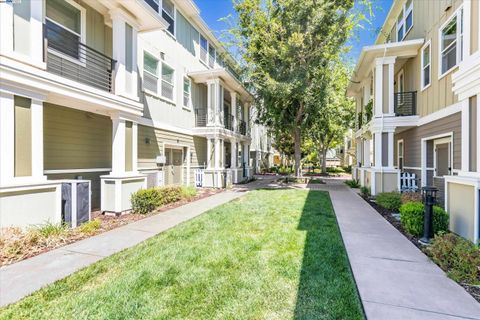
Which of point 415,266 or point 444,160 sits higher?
point 444,160

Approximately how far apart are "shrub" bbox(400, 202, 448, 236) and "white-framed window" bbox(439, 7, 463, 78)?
15.4ft

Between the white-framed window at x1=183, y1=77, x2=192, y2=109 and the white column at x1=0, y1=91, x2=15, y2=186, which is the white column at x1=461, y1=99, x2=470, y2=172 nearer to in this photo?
the white column at x1=0, y1=91, x2=15, y2=186

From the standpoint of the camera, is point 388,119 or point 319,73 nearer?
point 388,119

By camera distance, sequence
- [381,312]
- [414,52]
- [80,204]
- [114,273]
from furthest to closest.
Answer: [414,52]
[80,204]
[114,273]
[381,312]

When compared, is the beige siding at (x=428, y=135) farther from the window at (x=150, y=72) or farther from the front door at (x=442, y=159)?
the window at (x=150, y=72)

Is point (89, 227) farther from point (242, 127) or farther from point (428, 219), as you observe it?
point (242, 127)

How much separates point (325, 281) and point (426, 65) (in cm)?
1009

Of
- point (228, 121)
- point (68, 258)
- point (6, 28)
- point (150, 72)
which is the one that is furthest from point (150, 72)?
point (68, 258)

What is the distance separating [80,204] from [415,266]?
702 cm

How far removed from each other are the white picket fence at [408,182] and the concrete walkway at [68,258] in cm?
898

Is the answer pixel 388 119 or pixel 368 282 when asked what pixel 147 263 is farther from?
pixel 388 119

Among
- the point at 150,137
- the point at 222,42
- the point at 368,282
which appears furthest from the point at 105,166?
the point at 222,42

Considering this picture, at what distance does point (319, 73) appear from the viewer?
533 inches

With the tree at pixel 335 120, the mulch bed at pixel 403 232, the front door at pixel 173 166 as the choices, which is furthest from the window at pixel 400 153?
the front door at pixel 173 166
